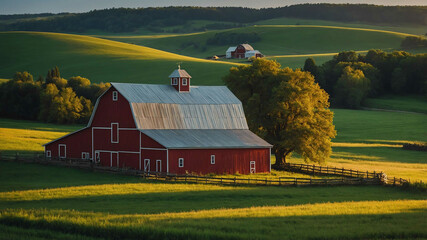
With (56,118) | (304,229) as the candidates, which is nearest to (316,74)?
(56,118)

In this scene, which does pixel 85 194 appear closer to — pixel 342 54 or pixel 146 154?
pixel 146 154

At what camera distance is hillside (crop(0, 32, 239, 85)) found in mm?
133500

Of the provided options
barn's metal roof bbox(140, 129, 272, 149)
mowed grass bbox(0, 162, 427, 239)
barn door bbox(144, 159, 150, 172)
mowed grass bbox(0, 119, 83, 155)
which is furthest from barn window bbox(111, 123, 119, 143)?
mowed grass bbox(0, 119, 83, 155)

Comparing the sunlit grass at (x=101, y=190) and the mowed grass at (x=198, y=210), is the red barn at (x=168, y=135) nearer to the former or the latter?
the mowed grass at (x=198, y=210)

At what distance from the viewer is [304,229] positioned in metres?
27.9

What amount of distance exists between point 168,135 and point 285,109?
445 inches

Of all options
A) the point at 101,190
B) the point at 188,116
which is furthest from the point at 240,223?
the point at 188,116

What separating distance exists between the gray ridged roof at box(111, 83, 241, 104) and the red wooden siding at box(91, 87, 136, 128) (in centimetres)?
76

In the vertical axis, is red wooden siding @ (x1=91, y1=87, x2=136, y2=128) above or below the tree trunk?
above

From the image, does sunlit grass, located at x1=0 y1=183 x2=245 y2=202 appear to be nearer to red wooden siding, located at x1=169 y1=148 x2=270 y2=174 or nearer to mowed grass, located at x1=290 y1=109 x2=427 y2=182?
red wooden siding, located at x1=169 y1=148 x2=270 y2=174

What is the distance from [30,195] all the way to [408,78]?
96.2m

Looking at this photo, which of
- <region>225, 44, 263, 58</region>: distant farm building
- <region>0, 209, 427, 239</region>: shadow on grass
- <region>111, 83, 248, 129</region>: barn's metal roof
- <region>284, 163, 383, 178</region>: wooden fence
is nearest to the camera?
<region>0, 209, 427, 239</region>: shadow on grass

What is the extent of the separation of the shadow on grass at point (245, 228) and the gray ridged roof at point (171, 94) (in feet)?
88.5

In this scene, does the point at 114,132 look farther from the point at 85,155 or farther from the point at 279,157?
the point at 279,157
